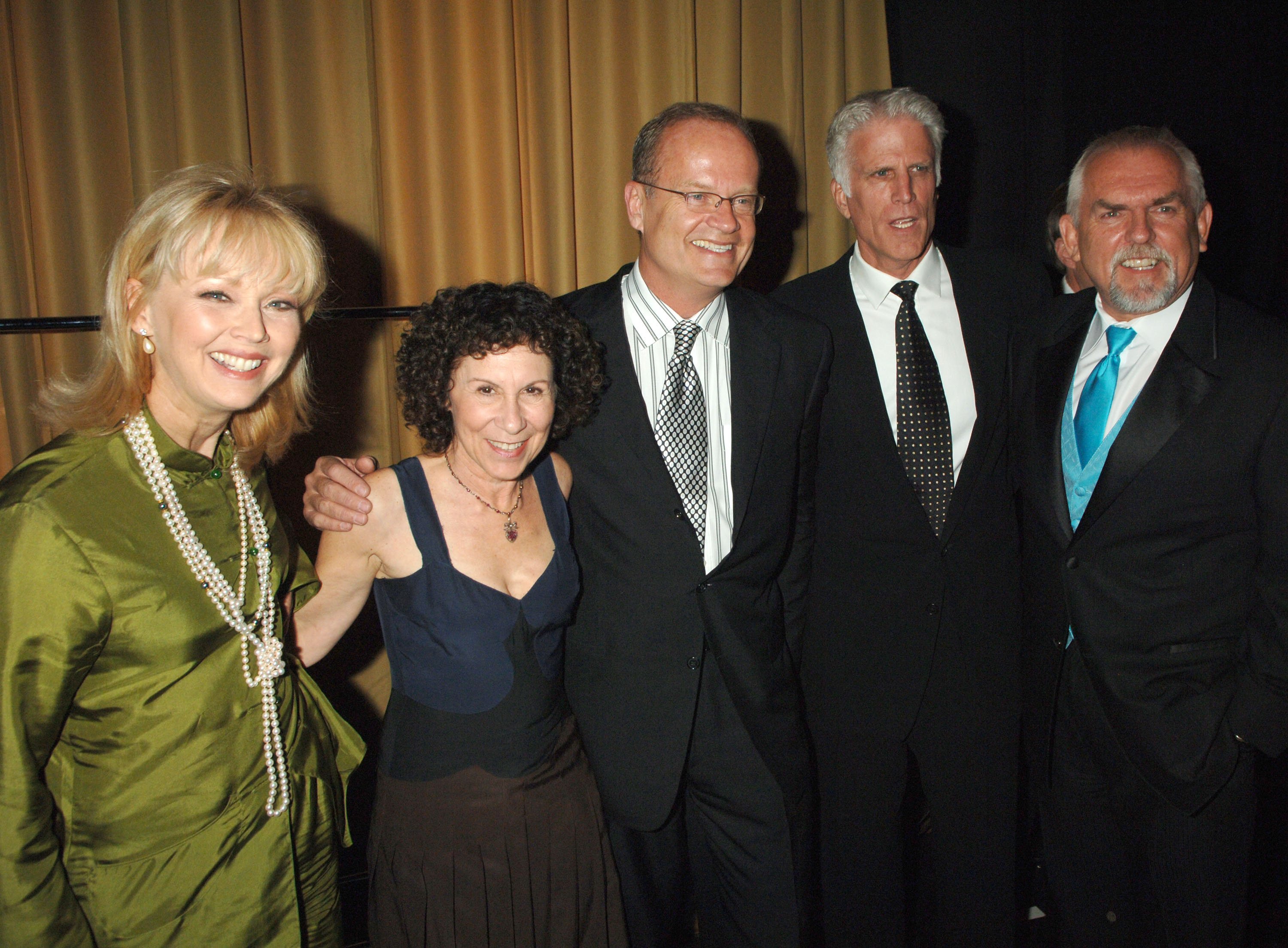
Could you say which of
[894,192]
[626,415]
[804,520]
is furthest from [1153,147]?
[626,415]

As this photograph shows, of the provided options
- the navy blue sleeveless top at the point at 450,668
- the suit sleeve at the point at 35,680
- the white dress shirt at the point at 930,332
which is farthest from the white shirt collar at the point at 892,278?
A: the suit sleeve at the point at 35,680

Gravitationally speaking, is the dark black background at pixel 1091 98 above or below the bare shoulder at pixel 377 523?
above

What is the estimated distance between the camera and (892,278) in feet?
6.73

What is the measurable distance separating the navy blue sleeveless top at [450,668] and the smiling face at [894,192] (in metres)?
1.18

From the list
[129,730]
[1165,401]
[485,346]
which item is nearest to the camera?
[129,730]

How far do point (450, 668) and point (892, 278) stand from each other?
136 cm

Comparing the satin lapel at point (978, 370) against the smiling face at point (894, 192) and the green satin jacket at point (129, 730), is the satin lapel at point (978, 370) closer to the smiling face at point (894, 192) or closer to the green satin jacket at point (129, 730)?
the smiling face at point (894, 192)

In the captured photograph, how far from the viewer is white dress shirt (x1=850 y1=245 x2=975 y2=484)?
1.98 meters

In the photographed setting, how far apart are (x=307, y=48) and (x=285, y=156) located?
14.1 inches

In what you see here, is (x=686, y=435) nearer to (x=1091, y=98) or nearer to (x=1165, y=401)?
(x=1165, y=401)

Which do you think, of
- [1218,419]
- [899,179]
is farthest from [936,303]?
[1218,419]

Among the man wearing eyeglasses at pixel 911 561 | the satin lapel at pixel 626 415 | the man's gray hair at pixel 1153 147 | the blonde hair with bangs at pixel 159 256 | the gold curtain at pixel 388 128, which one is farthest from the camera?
the gold curtain at pixel 388 128

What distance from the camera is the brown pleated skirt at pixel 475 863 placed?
1.55m

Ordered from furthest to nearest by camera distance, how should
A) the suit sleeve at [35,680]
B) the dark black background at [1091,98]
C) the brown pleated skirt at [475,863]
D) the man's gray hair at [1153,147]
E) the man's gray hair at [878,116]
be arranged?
the dark black background at [1091,98], the man's gray hair at [878,116], the man's gray hair at [1153,147], the brown pleated skirt at [475,863], the suit sleeve at [35,680]
